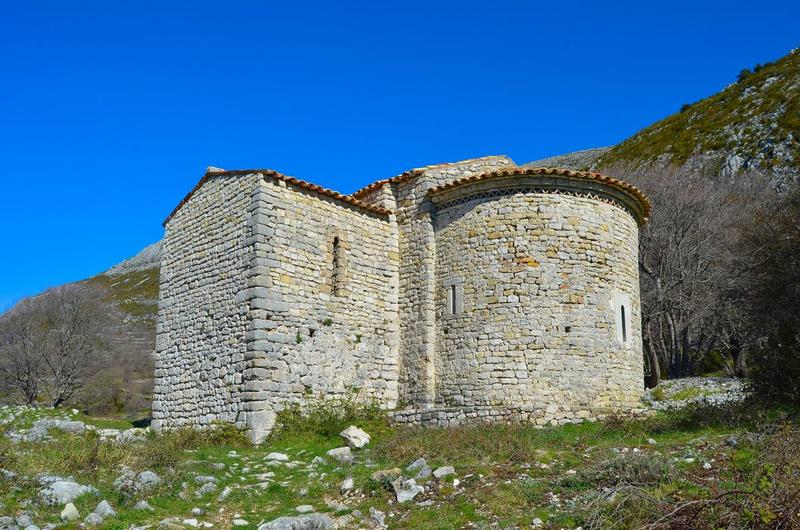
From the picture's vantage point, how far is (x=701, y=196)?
27391 millimetres

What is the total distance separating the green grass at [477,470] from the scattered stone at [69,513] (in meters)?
0.12

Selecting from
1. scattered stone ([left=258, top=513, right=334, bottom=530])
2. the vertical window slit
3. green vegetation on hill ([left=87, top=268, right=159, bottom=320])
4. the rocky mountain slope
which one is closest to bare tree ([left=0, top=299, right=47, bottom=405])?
the rocky mountain slope

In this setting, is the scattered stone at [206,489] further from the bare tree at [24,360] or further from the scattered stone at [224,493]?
the bare tree at [24,360]

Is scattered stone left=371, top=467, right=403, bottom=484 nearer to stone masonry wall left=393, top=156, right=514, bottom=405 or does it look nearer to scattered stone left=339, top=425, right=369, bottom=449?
scattered stone left=339, top=425, right=369, bottom=449

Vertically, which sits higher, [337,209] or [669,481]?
[337,209]

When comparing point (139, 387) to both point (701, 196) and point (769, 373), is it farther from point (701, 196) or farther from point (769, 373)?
point (769, 373)

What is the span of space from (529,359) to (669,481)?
688 centimetres

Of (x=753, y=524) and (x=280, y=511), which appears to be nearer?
(x=753, y=524)

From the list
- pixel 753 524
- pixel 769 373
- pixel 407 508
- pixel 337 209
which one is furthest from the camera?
pixel 337 209

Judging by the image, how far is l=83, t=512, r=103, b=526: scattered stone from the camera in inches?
302

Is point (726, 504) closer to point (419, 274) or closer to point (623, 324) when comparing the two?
point (623, 324)

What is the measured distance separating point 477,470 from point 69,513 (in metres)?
5.06

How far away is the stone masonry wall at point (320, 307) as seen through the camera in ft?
45.4

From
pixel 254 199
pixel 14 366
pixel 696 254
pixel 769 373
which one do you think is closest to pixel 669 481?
pixel 769 373
